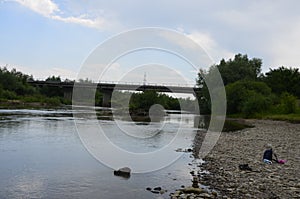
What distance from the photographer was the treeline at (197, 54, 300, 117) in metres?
66.9

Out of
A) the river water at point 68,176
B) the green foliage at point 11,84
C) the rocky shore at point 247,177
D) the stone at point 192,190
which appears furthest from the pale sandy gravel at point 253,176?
the green foliage at point 11,84

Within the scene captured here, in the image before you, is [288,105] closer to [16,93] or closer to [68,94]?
[16,93]

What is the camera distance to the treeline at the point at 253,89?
66.9m

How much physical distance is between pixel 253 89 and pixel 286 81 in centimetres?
1269

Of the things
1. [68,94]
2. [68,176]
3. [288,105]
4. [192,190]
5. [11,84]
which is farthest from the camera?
[68,94]

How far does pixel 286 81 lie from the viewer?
81.8 meters

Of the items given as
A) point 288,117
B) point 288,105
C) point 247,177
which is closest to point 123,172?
point 247,177

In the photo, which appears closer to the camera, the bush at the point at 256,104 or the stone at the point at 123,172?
the stone at the point at 123,172

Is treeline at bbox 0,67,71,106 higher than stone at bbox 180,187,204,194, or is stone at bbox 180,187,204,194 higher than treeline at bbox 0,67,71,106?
treeline at bbox 0,67,71,106

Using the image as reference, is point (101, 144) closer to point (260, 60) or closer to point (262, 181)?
point (262, 181)

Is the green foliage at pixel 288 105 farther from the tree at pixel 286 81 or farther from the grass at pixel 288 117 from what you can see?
the tree at pixel 286 81

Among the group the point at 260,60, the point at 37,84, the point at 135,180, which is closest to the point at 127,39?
the point at 135,180

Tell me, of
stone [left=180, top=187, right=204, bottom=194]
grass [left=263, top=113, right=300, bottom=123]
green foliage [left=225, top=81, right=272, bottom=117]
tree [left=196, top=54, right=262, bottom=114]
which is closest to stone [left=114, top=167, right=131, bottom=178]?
stone [left=180, top=187, right=204, bottom=194]

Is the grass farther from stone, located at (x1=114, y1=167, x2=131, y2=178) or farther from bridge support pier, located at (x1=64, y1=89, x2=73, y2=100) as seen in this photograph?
bridge support pier, located at (x1=64, y1=89, x2=73, y2=100)
